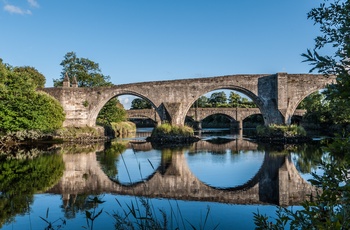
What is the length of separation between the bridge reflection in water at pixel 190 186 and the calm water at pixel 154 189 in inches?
1.0

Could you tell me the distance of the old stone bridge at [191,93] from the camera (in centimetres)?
2447

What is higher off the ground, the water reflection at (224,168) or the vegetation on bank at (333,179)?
the vegetation on bank at (333,179)

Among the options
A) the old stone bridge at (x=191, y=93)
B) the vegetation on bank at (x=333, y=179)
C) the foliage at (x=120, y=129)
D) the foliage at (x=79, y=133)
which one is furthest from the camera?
the foliage at (x=120, y=129)

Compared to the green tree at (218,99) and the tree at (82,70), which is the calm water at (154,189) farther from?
the green tree at (218,99)

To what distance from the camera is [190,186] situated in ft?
31.4

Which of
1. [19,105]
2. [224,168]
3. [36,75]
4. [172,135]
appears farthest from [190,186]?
[36,75]

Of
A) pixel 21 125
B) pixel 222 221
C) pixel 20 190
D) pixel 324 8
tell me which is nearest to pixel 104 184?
pixel 20 190

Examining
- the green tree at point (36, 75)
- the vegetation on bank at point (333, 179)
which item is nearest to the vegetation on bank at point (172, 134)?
the vegetation on bank at point (333, 179)

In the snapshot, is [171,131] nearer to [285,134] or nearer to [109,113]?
[285,134]

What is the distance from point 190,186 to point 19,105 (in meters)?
15.8

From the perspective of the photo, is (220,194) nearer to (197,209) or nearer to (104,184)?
(197,209)

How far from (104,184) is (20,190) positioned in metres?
2.46

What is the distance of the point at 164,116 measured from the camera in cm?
2600

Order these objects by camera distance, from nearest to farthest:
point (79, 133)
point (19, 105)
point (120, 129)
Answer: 1. point (19, 105)
2. point (79, 133)
3. point (120, 129)
